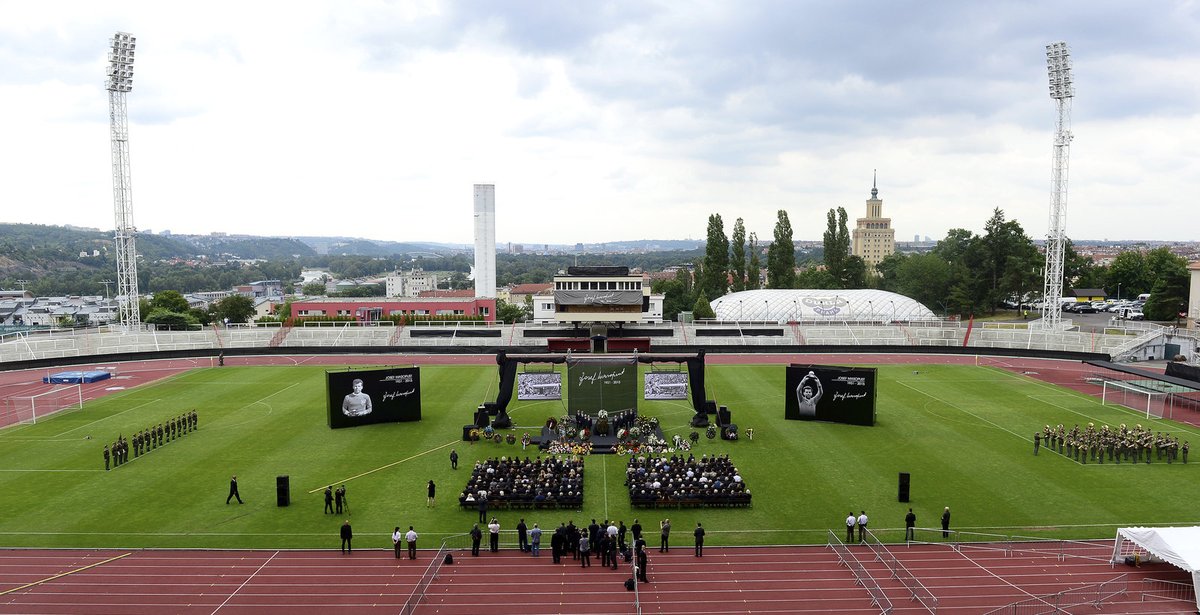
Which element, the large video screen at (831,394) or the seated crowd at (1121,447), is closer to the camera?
the seated crowd at (1121,447)

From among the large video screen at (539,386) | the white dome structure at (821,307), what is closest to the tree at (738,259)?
the white dome structure at (821,307)

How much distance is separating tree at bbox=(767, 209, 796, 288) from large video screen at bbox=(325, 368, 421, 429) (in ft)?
223

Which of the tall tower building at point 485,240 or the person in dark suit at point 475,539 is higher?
the tall tower building at point 485,240

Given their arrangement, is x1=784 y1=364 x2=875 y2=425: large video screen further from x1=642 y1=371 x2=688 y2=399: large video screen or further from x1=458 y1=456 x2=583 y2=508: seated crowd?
x1=458 y1=456 x2=583 y2=508: seated crowd

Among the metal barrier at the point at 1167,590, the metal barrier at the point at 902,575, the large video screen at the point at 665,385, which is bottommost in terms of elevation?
the metal barrier at the point at 902,575

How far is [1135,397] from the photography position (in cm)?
3622

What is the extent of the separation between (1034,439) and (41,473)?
3818 cm

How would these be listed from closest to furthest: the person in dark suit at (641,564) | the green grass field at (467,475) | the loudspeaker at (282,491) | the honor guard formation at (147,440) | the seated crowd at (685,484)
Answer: the person in dark suit at (641,564) < the green grass field at (467,475) < the seated crowd at (685,484) < the loudspeaker at (282,491) < the honor guard formation at (147,440)

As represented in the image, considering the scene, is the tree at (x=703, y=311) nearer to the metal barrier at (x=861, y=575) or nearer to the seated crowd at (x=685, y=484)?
the seated crowd at (x=685, y=484)

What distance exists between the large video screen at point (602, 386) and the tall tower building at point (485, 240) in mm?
102342

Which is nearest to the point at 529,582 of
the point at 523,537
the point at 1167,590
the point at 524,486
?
the point at 523,537

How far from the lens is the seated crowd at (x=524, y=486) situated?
21.0 metres

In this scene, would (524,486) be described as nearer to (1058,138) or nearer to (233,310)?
(1058,138)

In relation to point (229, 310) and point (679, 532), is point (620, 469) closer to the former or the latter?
point (679, 532)
